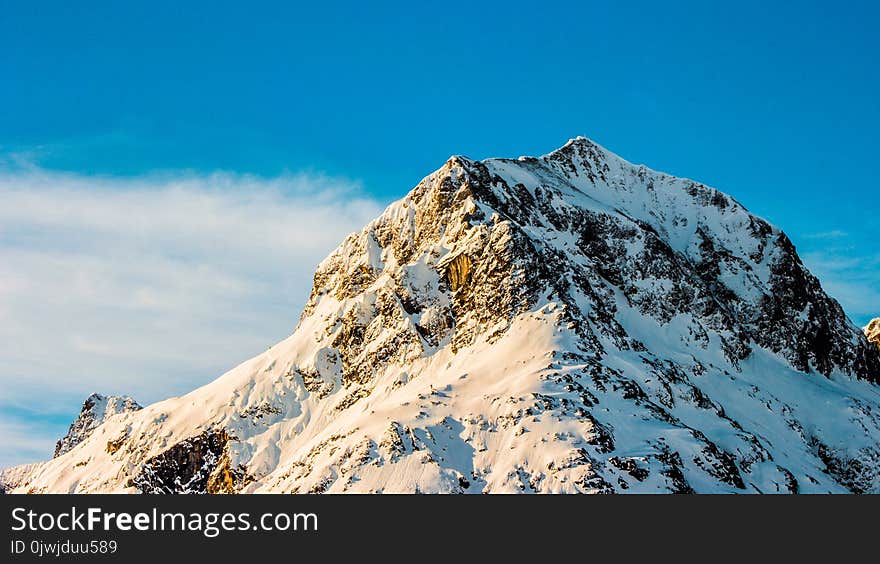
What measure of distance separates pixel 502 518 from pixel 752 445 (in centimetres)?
12267

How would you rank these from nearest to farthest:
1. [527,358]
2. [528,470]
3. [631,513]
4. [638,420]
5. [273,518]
Answer: [273,518] → [631,513] → [528,470] → [638,420] → [527,358]

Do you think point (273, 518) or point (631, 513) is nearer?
point (273, 518)

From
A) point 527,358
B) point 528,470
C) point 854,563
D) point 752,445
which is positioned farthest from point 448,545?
point 752,445

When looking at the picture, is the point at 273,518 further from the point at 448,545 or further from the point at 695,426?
the point at 695,426

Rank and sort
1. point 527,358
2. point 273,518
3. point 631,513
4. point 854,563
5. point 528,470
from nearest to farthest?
point 854,563
point 273,518
point 631,513
point 528,470
point 527,358

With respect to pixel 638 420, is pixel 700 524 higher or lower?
lower

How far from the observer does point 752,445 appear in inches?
7859

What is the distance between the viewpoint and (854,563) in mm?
75625

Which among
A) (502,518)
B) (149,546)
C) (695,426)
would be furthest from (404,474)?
(149,546)

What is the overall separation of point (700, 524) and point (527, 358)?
356 ft

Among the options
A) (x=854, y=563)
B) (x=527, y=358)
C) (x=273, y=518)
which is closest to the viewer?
(x=854, y=563)

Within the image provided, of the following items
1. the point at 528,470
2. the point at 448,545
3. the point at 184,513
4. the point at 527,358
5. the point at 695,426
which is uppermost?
the point at 527,358

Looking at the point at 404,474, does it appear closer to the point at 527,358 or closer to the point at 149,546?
the point at 527,358

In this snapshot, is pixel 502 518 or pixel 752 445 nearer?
pixel 502 518
